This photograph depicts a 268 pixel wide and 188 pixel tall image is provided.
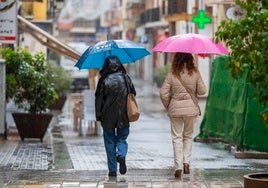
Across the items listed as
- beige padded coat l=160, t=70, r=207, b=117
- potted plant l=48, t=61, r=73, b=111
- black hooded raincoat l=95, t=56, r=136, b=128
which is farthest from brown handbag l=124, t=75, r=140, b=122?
potted plant l=48, t=61, r=73, b=111

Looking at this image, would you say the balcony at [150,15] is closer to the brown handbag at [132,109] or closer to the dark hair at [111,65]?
the dark hair at [111,65]

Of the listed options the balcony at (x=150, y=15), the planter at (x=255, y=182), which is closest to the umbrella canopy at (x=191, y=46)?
the planter at (x=255, y=182)

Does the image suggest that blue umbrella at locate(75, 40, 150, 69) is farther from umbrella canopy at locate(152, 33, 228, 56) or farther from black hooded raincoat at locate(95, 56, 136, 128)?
black hooded raincoat at locate(95, 56, 136, 128)

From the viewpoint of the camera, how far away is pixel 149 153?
54.6 ft

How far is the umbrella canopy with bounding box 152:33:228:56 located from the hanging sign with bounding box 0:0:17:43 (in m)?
5.74

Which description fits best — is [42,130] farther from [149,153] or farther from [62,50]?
[62,50]

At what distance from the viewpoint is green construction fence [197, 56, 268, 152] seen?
1562cm

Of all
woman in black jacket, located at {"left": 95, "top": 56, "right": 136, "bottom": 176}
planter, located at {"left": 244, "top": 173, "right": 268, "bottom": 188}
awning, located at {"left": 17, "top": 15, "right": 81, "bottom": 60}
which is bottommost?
planter, located at {"left": 244, "top": 173, "right": 268, "bottom": 188}

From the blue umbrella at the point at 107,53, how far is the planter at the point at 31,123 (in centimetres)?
599

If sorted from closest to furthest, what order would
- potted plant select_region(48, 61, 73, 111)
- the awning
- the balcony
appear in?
the awning
potted plant select_region(48, 61, 73, 111)
the balcony

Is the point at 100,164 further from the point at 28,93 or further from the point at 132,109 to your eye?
the point at 28,93

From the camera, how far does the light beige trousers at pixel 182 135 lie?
1271 centimetres

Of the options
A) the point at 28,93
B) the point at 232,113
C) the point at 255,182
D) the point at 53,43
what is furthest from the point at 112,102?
the point at 53,43

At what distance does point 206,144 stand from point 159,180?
682 centimetres
